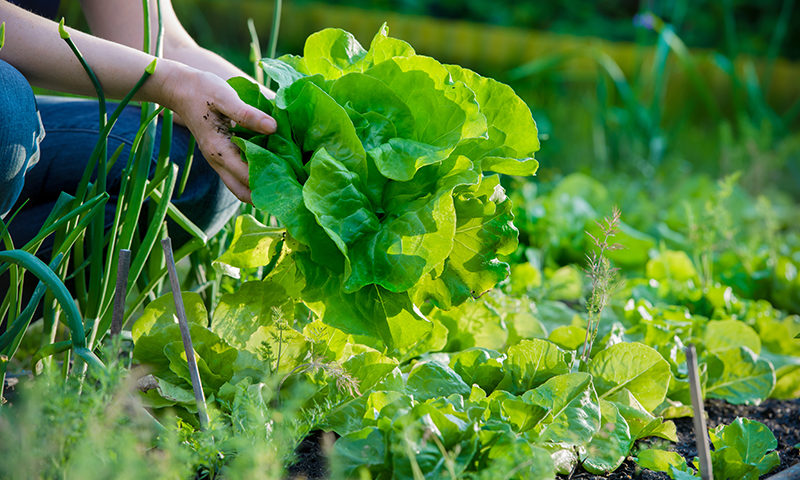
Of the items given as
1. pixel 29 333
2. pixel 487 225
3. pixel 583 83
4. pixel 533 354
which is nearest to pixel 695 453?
pixel 533 354

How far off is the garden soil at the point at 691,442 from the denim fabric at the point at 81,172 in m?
0.49

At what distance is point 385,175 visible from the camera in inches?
34.2

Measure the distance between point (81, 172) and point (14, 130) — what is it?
31 centimetres

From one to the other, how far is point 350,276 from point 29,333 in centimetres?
84

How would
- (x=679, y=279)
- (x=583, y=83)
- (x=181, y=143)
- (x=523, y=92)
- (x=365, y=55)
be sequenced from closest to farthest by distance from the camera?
(x=365, y=55)
(x=181, y=143)
(x=679, y=279)
(x=523, y=92)
(x=583, y=83)

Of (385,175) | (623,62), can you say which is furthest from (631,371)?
(623,62)

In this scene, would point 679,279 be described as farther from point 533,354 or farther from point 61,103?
point 61,103

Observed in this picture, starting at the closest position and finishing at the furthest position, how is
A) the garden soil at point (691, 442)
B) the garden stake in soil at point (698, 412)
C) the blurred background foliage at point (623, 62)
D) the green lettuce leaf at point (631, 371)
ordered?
the garden stake in soil at point (698, 412), the garden soil at point (691, 442), the green lettuce leaf at point (631, 371), the blurred background foliage at point (623, 62)

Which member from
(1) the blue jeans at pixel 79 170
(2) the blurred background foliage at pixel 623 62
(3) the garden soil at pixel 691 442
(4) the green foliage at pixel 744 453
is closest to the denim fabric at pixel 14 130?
(1) the blue jeans at pixel 79 170

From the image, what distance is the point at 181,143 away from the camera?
4.32 ft

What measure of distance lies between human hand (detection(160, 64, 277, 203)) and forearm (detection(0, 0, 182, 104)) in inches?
0.8

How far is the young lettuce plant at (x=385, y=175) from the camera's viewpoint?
88cm

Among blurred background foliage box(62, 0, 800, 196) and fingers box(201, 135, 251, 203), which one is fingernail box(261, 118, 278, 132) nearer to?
fingers box(201, 135, 251, 203)

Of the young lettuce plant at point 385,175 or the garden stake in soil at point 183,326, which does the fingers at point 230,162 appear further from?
the garden stake in soil at point 183,326
